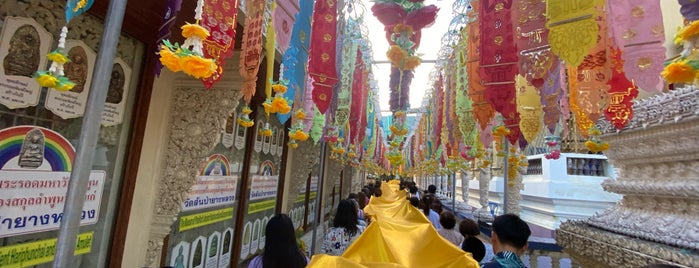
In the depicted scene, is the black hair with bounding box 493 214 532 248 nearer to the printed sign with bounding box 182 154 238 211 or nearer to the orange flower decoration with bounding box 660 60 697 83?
the orange flower decoration with bounding box 660 60 697 83

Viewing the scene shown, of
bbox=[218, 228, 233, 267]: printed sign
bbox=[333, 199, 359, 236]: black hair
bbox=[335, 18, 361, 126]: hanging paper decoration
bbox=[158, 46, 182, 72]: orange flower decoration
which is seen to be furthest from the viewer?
bbox=[335, 18, 361, 126]: hanging paper decoration

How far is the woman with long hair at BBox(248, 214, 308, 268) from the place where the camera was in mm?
1898

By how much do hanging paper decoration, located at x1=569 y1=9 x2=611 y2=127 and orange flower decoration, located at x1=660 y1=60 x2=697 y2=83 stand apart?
100cm

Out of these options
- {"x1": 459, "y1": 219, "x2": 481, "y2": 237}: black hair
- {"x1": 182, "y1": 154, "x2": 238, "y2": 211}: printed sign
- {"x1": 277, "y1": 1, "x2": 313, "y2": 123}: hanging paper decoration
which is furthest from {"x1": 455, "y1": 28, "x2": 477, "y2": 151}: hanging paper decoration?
{"x1": 182, "y1": 154, "x2": 238, "y2": 211}: printed sign

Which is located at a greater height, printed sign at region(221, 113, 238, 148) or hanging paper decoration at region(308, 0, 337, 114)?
hanging paper decoration at region(308, 0, 337, 114)

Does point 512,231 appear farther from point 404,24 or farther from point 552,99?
point 404,24

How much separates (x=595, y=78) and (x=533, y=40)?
570 mm

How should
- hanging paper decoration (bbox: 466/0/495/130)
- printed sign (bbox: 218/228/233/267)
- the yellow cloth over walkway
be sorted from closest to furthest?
the yellow cloth over walkway
hanging paper decoration (bbox: 466/0/495/130)
printed sign (bbox: 218/228/233/267)

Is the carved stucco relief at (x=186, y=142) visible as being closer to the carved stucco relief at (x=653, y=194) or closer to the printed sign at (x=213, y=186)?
the printed sign at (x=213, y=186)

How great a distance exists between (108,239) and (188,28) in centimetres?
233

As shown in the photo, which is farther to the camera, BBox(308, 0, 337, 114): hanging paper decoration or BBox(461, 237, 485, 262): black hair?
BBox(461, 237, 485, 262): black hair

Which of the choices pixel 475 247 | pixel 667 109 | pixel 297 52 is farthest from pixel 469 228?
pixel 297 52

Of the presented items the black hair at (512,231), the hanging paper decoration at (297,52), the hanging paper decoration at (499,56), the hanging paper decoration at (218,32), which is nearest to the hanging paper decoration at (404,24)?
the hanging paper decoration at (499,56)

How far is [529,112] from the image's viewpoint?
12.4ft
